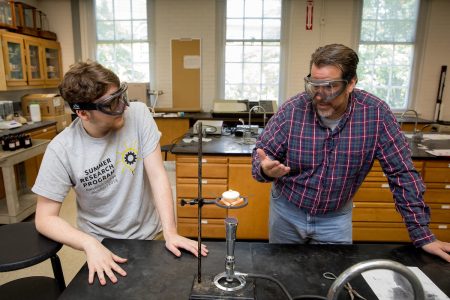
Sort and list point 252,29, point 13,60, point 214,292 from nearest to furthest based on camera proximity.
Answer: point 214,292
point 13,60
point 252,29

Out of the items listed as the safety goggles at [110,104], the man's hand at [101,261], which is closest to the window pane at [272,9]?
the safety goggles at [110,104]

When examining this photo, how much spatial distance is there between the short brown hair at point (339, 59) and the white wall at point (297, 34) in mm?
4307

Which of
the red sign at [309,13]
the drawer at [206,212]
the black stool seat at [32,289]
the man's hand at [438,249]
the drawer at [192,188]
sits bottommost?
the drawer at [206,212]

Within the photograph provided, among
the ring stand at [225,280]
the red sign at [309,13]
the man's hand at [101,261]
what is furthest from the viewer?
the red sign at [309,13]

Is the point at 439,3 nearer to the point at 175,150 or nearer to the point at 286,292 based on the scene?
the point at 175,150

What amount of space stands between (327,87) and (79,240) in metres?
1.11

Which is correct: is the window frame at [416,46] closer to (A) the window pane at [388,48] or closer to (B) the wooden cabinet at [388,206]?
(A) the window pane at [388,48]

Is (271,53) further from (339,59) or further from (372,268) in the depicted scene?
(372,268)

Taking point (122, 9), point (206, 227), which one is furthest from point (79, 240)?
point (122, 9)

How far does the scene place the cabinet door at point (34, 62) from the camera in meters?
4.43

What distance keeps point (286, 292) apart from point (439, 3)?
610cm

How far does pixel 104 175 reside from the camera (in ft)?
4.25

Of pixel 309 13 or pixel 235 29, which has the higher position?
pixel 309 13

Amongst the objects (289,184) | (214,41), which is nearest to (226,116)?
(214,41)
